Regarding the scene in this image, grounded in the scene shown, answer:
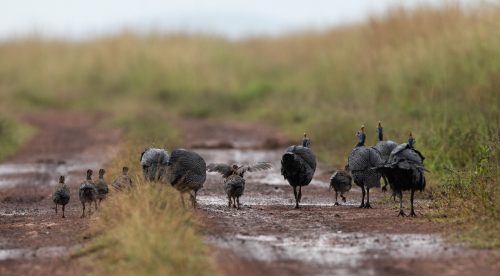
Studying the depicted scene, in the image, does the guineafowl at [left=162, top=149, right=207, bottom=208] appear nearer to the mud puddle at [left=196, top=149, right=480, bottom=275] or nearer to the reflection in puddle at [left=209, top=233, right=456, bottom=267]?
the mud puddle at [left=196, top=149, right=480, bottom=275]

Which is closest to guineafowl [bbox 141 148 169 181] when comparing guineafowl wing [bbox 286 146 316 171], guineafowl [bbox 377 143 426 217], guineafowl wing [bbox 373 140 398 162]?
guineafowl wing [bbox 286 146 316 171]

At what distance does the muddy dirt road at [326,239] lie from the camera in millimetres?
8438

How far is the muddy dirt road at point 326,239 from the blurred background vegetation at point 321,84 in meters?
0.68

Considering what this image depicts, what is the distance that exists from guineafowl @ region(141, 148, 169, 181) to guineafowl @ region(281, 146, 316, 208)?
1562 mm

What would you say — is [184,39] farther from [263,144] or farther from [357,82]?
[263,144]

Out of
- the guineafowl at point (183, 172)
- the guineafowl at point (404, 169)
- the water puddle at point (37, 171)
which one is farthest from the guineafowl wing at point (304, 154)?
the water puddle at point (37, 171)

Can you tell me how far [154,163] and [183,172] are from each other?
0.40m

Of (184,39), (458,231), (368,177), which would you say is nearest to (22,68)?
(184,39)

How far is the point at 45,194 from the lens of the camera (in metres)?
14.9

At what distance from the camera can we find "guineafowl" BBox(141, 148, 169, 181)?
38.5 feet

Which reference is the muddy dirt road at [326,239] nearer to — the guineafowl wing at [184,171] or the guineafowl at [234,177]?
the guineafowl at [234,177]

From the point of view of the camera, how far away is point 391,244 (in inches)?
373

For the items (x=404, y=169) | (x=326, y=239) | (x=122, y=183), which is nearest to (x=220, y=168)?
(x=122, y=183)

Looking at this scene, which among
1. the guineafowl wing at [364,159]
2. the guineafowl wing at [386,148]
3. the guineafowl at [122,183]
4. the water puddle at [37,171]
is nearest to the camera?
the guineafowl at [122,183]
